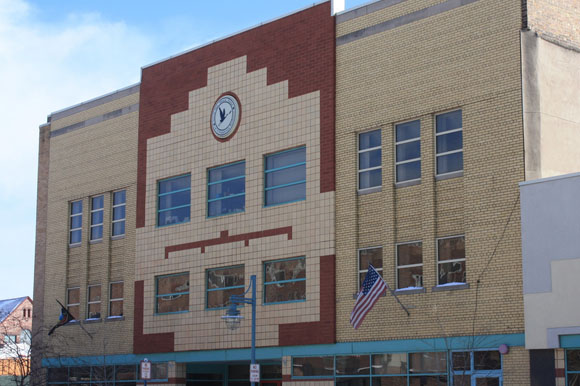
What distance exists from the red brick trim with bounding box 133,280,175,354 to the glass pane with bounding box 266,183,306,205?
7.92 meters

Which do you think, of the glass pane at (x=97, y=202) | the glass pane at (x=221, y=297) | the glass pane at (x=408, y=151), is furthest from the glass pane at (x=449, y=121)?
the glass pane at (x=97, y=202)

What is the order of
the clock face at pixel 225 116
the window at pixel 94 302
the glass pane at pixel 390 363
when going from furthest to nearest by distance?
the window at pixel 94 302
the clock face at pixel 225 116
the glass pane at pixel 390 363

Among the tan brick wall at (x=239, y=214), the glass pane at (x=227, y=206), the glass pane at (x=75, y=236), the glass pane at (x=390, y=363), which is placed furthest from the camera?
the glass pane at (x=75, y=236)

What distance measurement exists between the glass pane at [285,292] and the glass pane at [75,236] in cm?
1354

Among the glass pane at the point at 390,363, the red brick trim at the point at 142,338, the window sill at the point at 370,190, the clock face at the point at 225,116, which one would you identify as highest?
the clock face at the point at 225,116

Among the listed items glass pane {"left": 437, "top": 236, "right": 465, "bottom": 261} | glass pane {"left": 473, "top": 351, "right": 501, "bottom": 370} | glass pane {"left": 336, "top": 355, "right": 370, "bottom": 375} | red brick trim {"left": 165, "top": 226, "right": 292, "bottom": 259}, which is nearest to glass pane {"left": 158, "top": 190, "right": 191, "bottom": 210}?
red brick trim {"left": 165, "top": 226, "right": 292, "bottom": 259}

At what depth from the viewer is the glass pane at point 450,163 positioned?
31188 mm

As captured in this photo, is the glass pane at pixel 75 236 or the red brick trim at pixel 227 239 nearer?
the red brick trim at pixel 227 239

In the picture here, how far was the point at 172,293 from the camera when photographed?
41.3 m

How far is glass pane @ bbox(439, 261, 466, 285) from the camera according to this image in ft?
100

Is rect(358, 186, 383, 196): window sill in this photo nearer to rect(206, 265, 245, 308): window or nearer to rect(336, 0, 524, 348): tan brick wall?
rect(336, 0, 524, 348): tan brick wall

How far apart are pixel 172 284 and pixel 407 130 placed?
13.8 metres

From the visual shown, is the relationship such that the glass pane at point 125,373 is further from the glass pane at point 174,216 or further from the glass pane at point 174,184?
the glass pane at point 174,184

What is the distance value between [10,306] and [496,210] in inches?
3222
